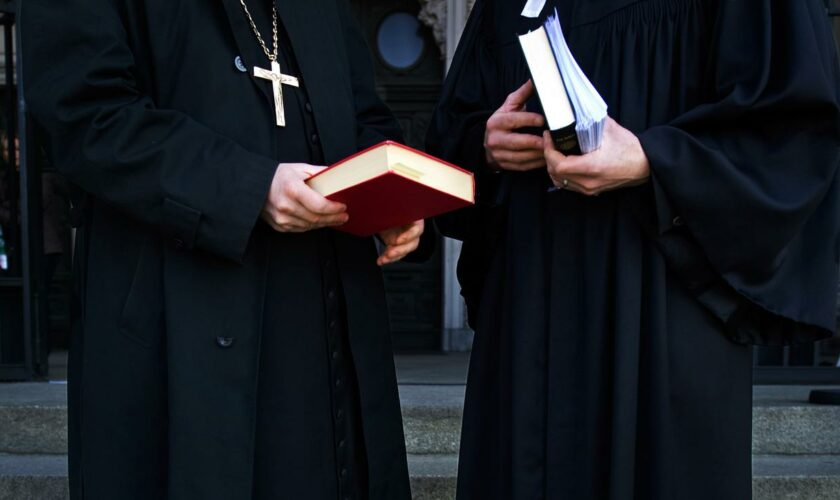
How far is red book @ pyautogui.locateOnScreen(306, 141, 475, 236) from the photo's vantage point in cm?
140

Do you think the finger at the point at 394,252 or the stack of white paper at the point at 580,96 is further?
the finger at the point at 394,252

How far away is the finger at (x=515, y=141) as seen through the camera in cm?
164

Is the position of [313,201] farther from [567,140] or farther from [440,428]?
[440,428]

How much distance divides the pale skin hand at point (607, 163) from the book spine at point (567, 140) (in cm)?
1

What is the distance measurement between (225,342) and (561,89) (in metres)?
0.78

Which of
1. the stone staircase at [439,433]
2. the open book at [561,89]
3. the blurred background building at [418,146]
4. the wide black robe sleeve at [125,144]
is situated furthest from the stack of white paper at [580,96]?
the blurred background building at [418,146]

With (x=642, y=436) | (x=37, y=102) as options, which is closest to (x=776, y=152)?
(x=642, y=436)

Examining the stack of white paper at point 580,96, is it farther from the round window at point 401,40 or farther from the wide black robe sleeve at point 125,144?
the round window at point 401,40

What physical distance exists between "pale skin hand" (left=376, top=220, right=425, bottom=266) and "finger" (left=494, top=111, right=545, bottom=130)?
0.91 feet

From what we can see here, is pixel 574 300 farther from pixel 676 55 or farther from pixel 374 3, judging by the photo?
pixel 374 3

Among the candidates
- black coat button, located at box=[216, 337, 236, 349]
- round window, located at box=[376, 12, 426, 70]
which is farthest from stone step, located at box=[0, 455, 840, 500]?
round window, located at box=[376, 12, 426, 70]

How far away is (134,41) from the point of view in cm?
161

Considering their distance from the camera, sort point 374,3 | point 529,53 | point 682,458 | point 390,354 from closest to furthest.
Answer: point 529,53 < point 682,458 < point 390,354 < point 374,3

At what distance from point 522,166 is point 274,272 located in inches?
21.7
